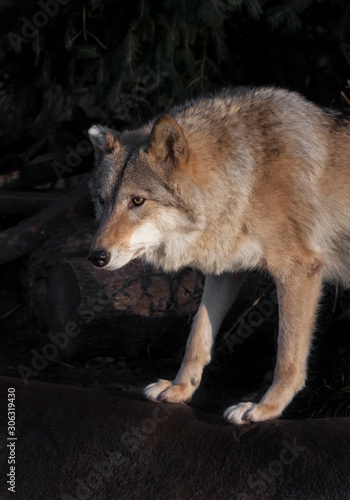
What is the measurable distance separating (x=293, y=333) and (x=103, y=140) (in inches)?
66.9

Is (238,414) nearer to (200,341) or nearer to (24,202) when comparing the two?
(200,341)

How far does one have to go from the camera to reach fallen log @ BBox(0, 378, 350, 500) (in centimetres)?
335

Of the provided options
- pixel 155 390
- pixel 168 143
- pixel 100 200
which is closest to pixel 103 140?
pixel 100 200

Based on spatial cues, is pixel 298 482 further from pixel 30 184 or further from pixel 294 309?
pixel 30 184

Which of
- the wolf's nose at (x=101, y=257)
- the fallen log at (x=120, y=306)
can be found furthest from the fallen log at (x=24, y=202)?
the wolf's nose at (x=101, y=257)

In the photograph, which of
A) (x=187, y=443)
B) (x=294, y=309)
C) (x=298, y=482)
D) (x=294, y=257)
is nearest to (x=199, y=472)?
(x=187, y=443)

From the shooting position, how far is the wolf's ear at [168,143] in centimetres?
366

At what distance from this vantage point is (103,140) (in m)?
4.05

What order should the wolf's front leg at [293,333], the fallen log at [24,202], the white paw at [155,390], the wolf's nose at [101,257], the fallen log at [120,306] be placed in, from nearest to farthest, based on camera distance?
1. the wolf's nose at [101,257]
2. the wolf's front leg at [293,333]
3. the white paw at [155,390]
4. the fallen log at [120,306]
5. the fallen log at [24,202]

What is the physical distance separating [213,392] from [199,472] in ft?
5.02

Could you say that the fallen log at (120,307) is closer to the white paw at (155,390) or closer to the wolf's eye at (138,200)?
the white paw at (155,390)

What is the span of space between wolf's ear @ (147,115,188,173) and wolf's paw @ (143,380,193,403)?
1414mm

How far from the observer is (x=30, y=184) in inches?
303

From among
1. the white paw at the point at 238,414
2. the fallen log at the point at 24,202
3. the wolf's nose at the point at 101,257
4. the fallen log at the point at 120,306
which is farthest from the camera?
the fallen log at the point at 24,202
